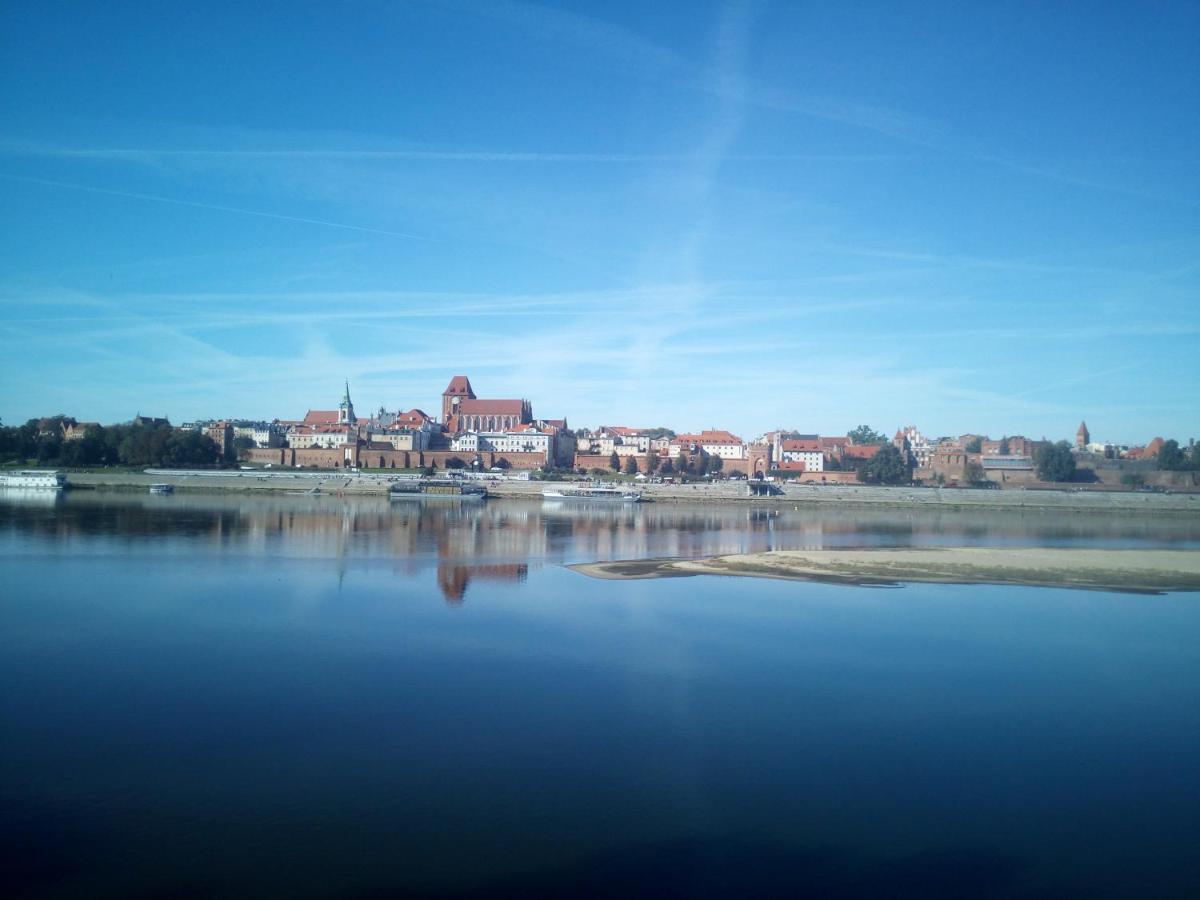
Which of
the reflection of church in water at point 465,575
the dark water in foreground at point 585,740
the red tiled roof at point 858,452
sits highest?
the red tiled roof at point 858,452

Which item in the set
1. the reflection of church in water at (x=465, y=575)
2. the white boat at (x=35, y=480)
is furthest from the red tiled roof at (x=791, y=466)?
the reflection of church in water at (x=465, y=575)

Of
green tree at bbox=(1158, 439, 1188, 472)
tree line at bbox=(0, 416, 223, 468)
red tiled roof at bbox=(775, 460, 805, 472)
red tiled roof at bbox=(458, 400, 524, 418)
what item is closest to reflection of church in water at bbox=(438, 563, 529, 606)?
tree line at bbox=(0, 416, 223, 468)

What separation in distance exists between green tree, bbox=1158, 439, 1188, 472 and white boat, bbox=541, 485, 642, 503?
108ft

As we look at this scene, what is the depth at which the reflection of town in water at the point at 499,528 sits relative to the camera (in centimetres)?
1881

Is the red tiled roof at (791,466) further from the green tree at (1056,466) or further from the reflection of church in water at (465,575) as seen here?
the reflection of church in water at (465,575)

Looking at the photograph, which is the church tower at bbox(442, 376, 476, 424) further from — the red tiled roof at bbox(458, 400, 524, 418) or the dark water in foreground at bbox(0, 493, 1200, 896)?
the dark water in foreground at bbox(0, 493, 1200, 896)

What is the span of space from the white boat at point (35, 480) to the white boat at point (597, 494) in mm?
22296

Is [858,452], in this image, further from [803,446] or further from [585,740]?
[585,740]

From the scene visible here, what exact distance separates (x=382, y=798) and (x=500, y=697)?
230 cm

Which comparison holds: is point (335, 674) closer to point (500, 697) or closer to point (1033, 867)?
point (500, 697)

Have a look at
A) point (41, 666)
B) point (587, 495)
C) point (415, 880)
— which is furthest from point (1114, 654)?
point (587, 495)

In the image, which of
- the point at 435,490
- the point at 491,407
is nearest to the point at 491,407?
the point at 491,407

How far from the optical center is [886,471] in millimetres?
49531

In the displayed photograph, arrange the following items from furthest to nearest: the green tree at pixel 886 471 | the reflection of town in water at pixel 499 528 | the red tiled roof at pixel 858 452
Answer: the red tiled roof at pixel 858 452, the green tree at pixel 886 471, the reflection of town in water at pixel 499 528
